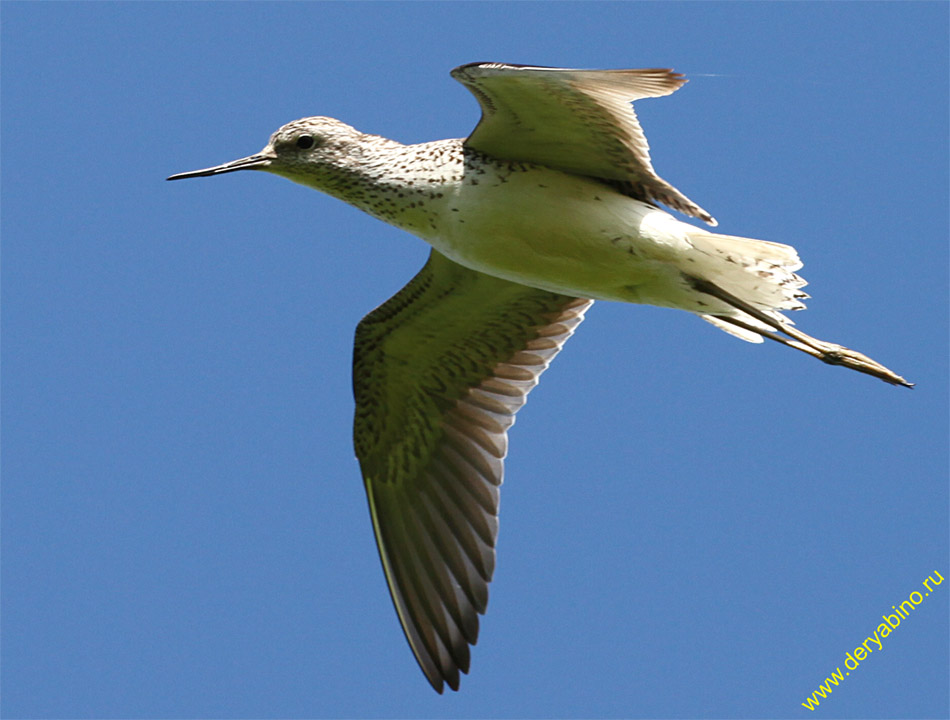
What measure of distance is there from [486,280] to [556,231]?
126cm

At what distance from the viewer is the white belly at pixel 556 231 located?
7.78 meters

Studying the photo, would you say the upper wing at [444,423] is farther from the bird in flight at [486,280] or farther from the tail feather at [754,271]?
the tail feather at [754,271]

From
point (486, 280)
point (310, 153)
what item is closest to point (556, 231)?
point (486, 280)

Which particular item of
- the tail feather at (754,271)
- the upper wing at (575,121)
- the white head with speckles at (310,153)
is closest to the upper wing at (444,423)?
the white head with speckles at (310,153)

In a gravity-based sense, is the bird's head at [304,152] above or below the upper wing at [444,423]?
above

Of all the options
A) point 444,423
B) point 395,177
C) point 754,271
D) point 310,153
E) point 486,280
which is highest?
point 310,153

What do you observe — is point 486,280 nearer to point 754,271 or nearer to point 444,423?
point 444,423

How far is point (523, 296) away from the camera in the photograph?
9.20 m

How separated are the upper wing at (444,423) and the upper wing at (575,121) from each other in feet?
4.00

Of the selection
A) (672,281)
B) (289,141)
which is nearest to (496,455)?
(672,281)

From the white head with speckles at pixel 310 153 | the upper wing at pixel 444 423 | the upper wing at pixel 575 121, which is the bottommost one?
the upper wing at pixel 444 423

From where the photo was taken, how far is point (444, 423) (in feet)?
31.0

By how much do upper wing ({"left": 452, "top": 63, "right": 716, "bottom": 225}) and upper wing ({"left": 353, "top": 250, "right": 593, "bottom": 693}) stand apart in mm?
1218

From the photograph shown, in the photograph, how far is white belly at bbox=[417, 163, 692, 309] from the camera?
306 inches
